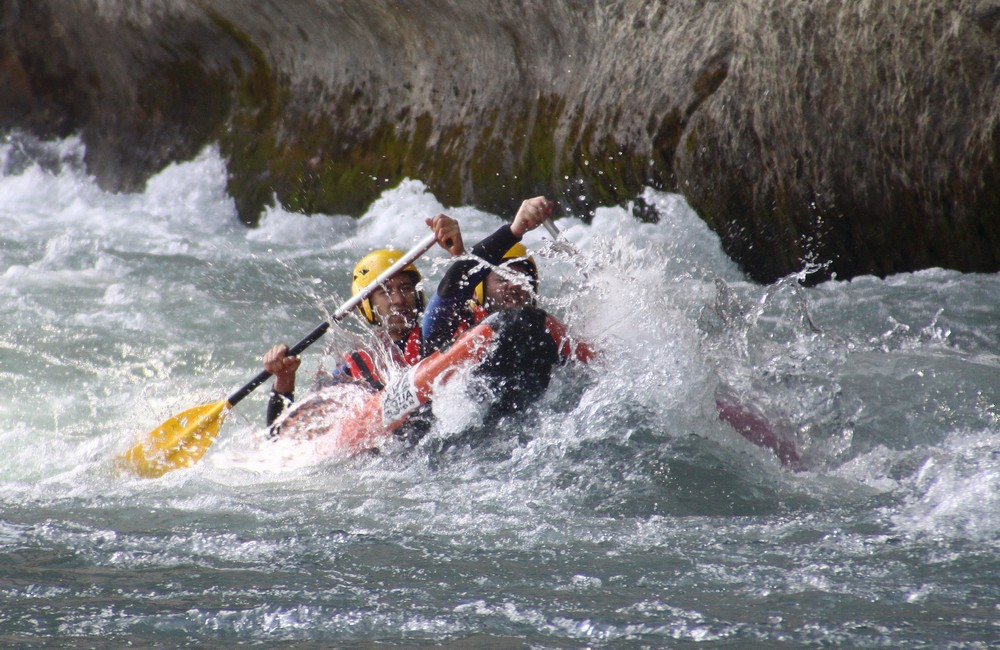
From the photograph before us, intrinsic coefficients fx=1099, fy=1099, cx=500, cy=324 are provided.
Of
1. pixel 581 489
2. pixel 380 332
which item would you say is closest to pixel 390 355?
pixel 380 332

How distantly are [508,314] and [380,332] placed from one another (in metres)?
0.94

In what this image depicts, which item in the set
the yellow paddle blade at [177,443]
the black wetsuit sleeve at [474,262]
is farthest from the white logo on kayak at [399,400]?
the yellow paddle blade at [177,443]

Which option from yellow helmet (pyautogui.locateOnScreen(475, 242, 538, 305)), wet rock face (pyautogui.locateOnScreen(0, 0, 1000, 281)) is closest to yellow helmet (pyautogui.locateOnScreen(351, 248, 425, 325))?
yellow helmet (pyautogui.locateOnScreen(475, 242, 538, 305))

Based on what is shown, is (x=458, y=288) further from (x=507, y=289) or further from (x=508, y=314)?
(x=508, y=314)

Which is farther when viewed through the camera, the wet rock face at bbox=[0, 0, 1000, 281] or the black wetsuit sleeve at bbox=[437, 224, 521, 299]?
the wet rock face at bbox=[0, 0, 1000, 281]

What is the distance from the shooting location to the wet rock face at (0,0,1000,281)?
623cm

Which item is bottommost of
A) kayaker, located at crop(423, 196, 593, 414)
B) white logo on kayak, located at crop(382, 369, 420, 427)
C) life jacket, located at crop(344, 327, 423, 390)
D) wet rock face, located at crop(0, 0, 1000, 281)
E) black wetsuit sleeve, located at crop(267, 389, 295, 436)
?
black wetsuit sleeve, located at crop(267, 389, 295, 436)

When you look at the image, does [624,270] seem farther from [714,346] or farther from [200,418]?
[200,418]

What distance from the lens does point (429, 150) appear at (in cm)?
959

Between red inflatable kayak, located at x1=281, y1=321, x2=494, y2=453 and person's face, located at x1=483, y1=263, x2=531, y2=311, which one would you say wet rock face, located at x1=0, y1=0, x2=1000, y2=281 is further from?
red inflatable kayak, located at x1=281, y1=321, x2=494, y2=453

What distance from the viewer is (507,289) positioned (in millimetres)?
4586

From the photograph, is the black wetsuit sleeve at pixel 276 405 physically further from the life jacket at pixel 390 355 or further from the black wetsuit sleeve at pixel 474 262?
the black wetsuit sleeve at pixel 474 262

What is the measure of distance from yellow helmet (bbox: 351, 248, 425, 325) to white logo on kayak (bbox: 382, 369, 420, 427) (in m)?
0.68

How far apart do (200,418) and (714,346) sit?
96.2 inches
